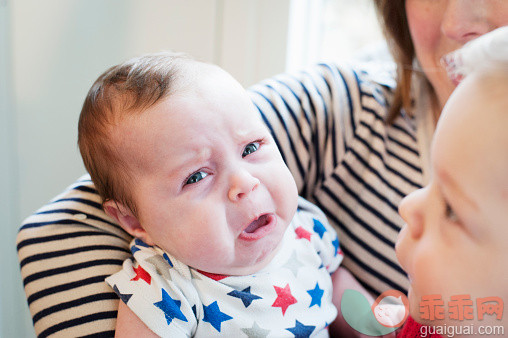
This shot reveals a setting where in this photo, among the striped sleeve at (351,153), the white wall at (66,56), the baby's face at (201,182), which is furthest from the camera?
the white wall at (66,56)

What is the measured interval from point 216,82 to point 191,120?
97 mm

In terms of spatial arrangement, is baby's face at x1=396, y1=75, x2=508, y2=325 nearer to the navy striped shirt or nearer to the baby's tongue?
the baby's tongue

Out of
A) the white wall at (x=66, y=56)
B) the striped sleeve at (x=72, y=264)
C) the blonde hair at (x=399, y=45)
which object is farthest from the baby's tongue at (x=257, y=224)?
the white wall at (x=66, y=56)

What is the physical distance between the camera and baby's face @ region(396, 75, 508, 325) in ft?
1.66

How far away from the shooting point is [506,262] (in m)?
0.52

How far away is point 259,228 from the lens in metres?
0.80

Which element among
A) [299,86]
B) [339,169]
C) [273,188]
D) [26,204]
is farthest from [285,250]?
[26,204]

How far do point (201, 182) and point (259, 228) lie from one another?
11 cm

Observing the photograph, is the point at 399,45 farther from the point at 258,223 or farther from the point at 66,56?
the point at 66,56

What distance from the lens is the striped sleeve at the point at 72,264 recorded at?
2.61 ft

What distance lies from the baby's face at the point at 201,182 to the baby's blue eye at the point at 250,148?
12mm

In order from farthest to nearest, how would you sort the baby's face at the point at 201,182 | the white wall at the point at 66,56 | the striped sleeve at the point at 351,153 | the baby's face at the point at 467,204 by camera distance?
the white wall at the point at 66,56
the striped sleeve at the point at 351,153
the baby's face at the point at 201,182
the baby's face at the point at 467,204

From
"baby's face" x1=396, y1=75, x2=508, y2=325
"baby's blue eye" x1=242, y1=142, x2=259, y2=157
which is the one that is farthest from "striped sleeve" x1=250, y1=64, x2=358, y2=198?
"baby's face" x1=396, y1=75, x2=508, y2=325

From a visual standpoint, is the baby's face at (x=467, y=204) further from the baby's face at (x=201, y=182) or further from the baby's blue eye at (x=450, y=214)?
the baby's face at (x=201, y=182)
